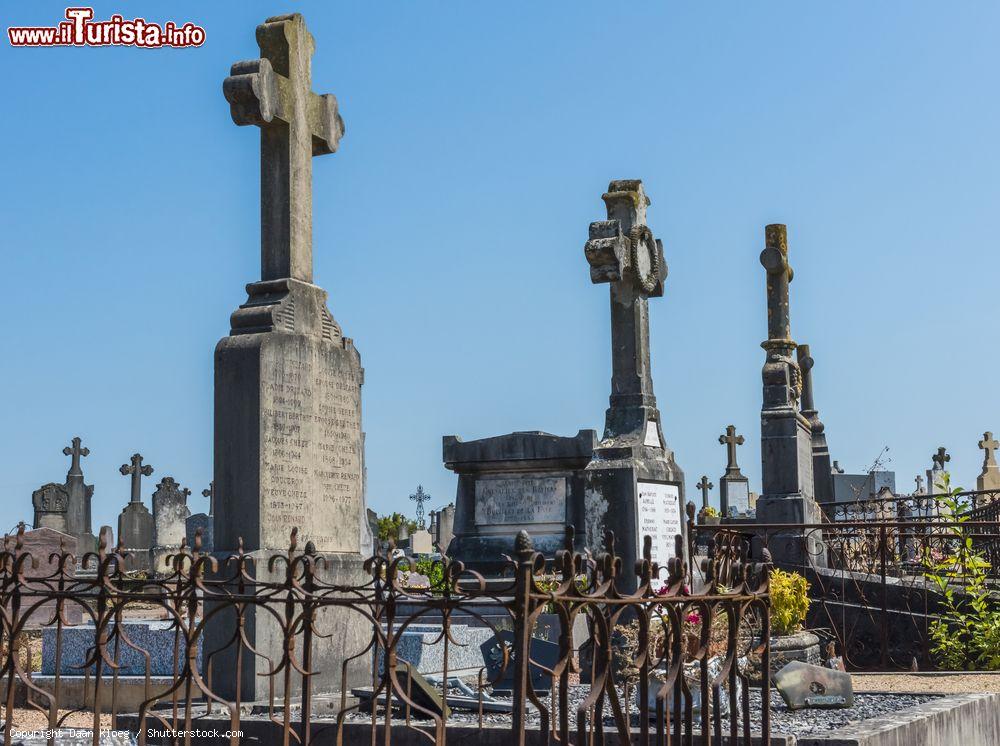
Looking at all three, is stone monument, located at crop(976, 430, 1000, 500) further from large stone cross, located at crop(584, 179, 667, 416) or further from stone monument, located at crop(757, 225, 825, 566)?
large stone cross, located at crop(584, 179, 667, 416)

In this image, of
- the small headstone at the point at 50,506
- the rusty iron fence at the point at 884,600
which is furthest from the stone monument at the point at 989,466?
the small headstone at the point at 50,506

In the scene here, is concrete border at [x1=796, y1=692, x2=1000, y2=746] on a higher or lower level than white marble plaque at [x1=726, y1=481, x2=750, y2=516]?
lower

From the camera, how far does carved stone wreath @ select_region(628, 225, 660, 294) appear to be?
41.7ft

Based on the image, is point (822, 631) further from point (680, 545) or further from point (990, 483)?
point (990, 483)

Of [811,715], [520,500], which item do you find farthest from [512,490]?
[811,715]

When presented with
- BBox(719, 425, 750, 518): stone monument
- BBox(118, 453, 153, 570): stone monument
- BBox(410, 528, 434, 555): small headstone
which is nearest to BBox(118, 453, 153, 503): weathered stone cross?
BBox(118, 453, 153, 570): stone monument

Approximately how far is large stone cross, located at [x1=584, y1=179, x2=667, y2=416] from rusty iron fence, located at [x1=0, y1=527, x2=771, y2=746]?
2322 millimetres

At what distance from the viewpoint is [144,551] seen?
82.7 ft

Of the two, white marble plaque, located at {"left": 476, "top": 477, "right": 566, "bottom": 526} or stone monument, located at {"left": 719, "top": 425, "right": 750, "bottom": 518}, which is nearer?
white marble plaque, located at {"left": 476, "top": 477, "right": 566, "bottom": 526}

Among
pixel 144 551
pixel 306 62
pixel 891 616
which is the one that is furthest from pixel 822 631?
pixel 144 551

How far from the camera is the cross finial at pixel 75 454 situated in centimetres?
2755

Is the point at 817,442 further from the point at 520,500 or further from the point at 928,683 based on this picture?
the point at 928,683

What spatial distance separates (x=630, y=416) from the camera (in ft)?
40.6

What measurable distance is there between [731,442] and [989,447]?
6.25 m
